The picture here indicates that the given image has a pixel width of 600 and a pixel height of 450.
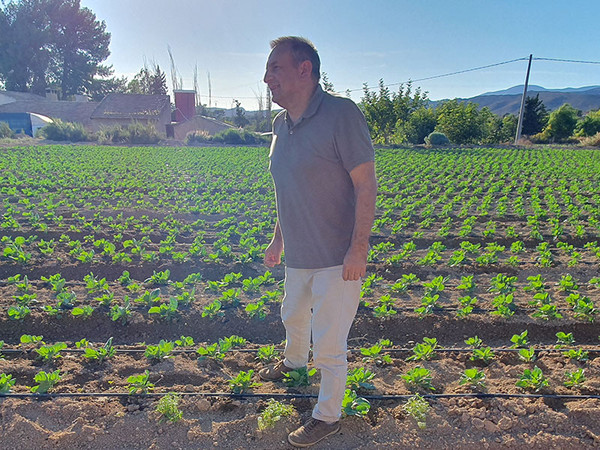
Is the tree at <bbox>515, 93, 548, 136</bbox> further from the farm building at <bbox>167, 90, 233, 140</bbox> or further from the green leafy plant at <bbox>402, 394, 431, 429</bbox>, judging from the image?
the green leafy plant at <bbox>402, 394, 431, 429</bbox>

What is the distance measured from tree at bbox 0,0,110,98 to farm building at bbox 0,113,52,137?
11552 millimetres

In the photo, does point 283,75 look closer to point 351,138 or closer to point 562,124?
point 351,138

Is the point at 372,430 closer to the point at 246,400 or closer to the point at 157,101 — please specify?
the point at 246,400

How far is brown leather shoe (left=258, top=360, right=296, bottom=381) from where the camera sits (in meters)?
3.26

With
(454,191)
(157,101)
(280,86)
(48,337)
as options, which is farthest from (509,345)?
(157,101)

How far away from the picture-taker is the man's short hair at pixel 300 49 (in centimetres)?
237

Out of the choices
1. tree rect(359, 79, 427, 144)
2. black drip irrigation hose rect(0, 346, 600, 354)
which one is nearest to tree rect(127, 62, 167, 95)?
tree rect(359, 79, 427, 144)

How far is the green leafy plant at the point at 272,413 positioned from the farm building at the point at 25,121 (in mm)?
43003

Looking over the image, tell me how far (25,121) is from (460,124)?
120 ft

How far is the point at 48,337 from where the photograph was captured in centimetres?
429

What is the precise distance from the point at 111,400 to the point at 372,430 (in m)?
1.75

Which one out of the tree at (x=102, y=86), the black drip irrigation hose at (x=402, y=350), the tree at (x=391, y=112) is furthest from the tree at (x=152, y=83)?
the black drip irrigation hose at (x=402, y=350)

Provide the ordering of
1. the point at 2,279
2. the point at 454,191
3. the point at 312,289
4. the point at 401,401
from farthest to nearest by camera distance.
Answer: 1. the point at 454,191
2. the point at 2,279
3. the point at 401,401
4. the point at 312,289

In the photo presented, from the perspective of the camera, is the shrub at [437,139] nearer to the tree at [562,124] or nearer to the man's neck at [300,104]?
the tree at [562,124]
